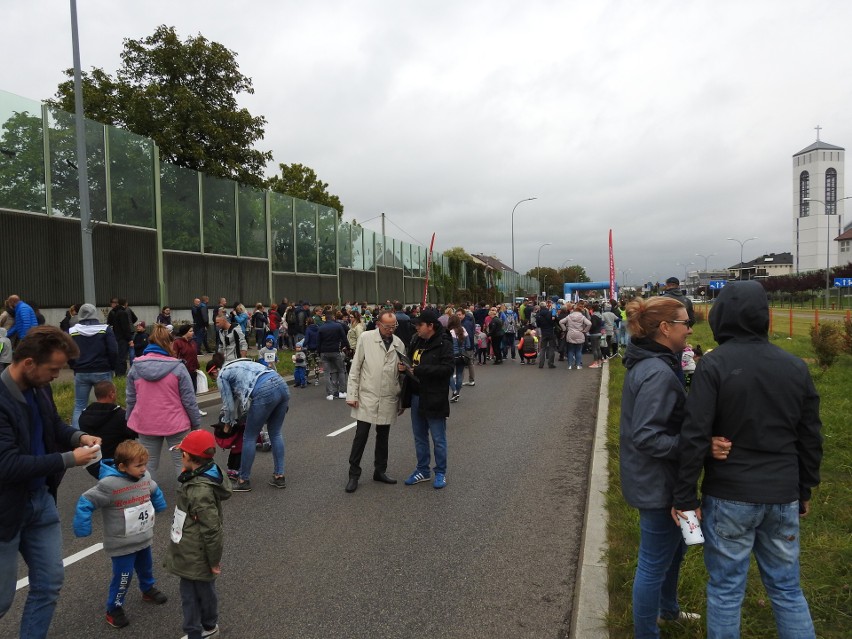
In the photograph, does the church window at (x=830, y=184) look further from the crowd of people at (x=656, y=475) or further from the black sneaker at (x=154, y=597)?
the black sneaker at (x=154, y=597)

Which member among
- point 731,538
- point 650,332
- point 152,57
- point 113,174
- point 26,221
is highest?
point 152,57

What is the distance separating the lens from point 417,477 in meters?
6.56

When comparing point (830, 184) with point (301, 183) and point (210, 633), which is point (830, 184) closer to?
point (301, 183)

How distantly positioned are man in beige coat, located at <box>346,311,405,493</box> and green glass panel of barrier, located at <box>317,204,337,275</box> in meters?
26.0

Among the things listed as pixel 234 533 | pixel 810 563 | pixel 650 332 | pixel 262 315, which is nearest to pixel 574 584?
pixel 810 563

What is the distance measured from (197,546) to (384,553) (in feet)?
5.52

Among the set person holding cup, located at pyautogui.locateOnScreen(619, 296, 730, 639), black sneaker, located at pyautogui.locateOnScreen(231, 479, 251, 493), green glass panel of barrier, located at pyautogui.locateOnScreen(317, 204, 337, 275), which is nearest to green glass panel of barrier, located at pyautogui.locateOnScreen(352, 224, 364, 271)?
green glass panel of barrier, located at pyautogui.locateOnScreen(317, 204, 337, 275)

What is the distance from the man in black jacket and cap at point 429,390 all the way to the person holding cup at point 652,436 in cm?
309

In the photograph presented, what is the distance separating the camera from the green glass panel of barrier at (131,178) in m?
18.6

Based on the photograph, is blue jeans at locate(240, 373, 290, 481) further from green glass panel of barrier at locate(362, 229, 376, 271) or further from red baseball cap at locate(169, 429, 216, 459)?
green glass panel of barrier at locate(362, 229, 376, 271)

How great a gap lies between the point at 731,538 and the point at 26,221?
694 inches

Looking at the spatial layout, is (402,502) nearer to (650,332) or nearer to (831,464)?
(650,332)

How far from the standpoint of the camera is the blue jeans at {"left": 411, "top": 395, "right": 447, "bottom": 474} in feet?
21.1

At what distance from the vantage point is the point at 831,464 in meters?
6.64
